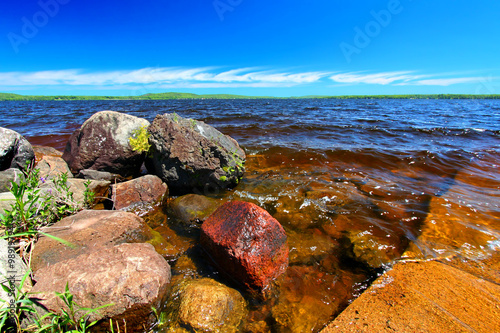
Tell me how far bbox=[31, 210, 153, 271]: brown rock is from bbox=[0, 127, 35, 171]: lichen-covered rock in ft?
10.1

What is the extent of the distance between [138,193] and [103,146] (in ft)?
6.10

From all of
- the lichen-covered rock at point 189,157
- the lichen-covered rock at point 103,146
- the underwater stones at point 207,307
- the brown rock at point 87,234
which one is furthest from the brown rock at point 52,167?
the underwater stones at point 207,307

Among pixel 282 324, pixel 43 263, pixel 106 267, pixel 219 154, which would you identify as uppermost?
pixel 219 154

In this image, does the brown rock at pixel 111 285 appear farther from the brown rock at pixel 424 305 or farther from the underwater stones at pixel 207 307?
the brown rock at pixel 424 305

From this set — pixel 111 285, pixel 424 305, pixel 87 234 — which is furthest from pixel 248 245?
pixel 87 234

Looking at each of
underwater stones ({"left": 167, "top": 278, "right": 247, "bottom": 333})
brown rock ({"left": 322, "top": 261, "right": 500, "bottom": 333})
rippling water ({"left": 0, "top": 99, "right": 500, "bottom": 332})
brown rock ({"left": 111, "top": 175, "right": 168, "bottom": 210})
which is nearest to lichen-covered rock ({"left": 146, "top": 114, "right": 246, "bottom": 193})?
brown rock ({"left": 111, "top": 175, "right": 168, "bottom": 210})

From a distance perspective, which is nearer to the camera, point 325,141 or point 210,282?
point 210,282

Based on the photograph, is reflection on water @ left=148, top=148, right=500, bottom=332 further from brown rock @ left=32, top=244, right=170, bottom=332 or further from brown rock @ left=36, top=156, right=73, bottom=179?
brown rock @ left=36, top=156, right=73, bottom=179

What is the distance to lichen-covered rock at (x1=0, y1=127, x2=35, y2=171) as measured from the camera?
4.78 meters

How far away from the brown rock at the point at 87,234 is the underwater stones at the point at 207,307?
50.0 inches

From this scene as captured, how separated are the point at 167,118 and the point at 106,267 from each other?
363 cm

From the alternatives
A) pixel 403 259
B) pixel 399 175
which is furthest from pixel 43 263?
pixel 399 175

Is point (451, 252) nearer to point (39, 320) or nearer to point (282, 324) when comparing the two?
point (282, 324)

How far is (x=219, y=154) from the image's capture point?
516 cm
